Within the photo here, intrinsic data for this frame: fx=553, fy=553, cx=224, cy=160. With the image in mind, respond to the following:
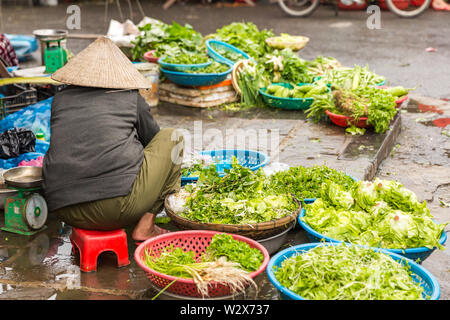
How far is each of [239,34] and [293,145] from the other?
96.7 inches

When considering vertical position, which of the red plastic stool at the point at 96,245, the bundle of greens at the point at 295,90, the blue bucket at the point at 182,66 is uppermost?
the blue bucket at the point at 182,66

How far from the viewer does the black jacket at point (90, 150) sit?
302 centimetres

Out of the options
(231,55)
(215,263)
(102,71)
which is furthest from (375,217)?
(231,55)

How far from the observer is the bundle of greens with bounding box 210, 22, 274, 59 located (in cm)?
682

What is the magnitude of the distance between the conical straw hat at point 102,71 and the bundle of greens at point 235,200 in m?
0.72

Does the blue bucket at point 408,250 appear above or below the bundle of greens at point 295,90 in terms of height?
below

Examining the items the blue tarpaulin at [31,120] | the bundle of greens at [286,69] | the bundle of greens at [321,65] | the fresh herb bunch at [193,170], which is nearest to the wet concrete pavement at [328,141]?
the bundle of greens at [286,69]

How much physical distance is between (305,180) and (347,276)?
48.1 inches

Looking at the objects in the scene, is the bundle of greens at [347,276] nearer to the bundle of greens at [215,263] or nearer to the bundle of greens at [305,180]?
the bundle of greens at [215,263]

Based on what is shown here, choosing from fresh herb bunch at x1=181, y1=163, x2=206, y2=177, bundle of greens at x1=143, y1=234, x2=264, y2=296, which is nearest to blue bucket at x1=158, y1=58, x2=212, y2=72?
fresh herb bunch at x1=181, y1=163, x2=206, y2=177

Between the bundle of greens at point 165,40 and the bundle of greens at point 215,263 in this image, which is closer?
the bundle of greens at point 215,263

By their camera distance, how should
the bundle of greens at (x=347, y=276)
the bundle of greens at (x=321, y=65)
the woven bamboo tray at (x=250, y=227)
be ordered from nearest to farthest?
1. the bundle of greens at (x=347, y=276)
2. the woven bamboo tray at (x=250, y=227)
3. the bundle of greens at (x=321, y=65)

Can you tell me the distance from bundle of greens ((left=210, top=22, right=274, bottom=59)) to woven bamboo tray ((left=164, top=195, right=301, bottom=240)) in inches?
158

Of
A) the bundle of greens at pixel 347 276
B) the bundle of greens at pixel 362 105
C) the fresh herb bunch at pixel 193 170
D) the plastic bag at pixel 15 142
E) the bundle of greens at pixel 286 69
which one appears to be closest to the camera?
the bundle of greens at pixel 347 276
